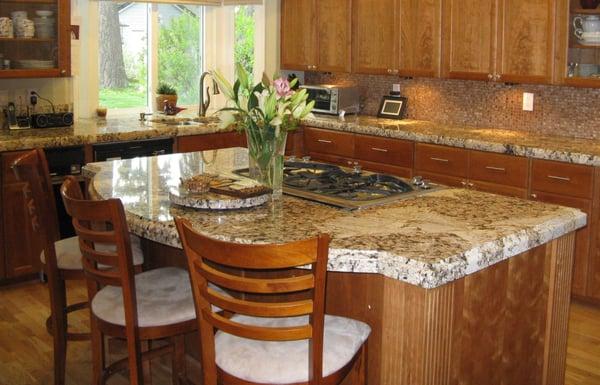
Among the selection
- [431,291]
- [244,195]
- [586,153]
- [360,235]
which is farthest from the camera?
[586,153]

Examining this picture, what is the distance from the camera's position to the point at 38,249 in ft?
16.0

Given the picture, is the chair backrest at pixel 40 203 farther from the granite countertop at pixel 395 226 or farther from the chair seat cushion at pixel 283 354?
the chair seat cushion at pixel 283 354

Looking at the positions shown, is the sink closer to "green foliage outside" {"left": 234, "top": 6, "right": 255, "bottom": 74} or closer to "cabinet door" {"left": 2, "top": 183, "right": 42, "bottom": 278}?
"green foliage outside" {"left": 234, "top": 6, "right": 255, "bottom": 74}

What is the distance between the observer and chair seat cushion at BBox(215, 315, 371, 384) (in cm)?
221

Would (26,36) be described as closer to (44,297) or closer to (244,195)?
(44,297)

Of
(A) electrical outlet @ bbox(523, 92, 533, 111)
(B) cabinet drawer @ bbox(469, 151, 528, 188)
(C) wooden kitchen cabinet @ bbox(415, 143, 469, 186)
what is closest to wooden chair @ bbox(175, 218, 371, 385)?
(B) cabinet drawer @ bbox(469, 151, 528, 188)

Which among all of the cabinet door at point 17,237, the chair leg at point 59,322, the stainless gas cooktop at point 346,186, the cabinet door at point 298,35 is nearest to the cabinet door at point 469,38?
the cabinet door at point 298,35

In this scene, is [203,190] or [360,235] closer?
[360,235]

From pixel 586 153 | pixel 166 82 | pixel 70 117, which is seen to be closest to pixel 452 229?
pixel 586 153

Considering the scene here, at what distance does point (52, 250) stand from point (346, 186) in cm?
124

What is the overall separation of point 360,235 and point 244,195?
1.95 ft

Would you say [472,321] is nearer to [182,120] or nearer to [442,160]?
[442,160]

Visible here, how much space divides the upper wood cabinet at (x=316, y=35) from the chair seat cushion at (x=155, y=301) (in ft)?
12.2

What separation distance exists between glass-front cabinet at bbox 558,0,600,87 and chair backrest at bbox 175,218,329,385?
10.8 feet
